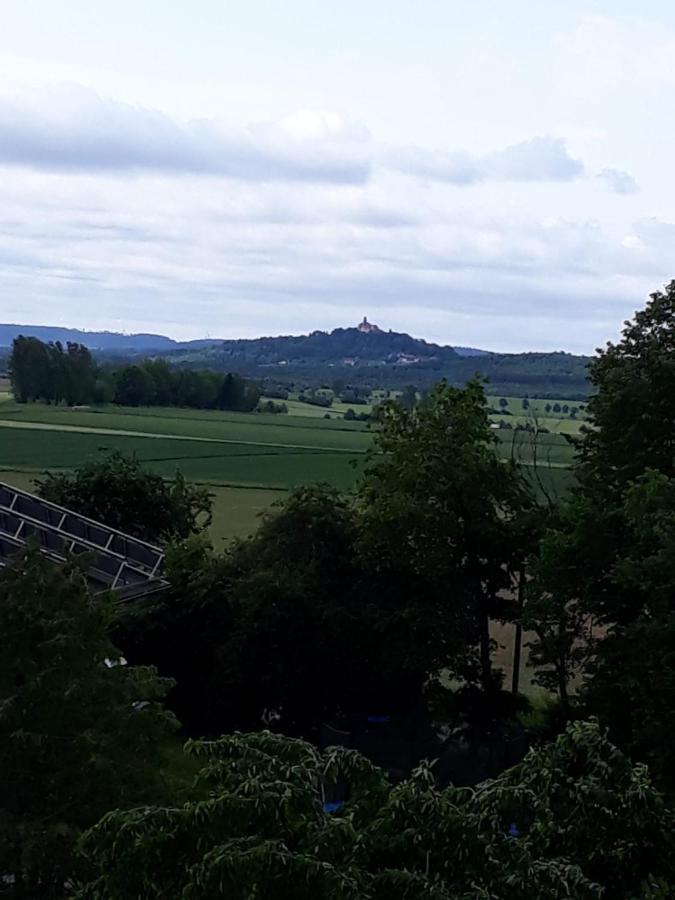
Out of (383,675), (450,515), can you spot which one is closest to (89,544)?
(383,675)

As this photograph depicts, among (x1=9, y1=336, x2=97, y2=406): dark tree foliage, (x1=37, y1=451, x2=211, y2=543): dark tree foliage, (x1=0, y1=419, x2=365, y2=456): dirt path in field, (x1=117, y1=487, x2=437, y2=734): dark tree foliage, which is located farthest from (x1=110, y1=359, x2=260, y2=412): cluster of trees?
(x1=117, y1=487, x2=437, y2=734): dark tree foliage

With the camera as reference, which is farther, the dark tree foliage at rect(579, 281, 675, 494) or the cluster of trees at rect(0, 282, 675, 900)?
the dark tree foliage at rect(579, 281, 675, 494)

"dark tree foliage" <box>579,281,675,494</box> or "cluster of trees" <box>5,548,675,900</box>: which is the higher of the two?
"dark tree foliage" <box>579,281,675,494</box>

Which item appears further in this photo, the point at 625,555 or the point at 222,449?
the point at 222,449

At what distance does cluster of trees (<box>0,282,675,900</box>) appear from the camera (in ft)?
21.6

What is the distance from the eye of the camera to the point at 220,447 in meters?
74.5

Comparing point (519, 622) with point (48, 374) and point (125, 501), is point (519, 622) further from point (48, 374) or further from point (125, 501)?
point (48, 374)

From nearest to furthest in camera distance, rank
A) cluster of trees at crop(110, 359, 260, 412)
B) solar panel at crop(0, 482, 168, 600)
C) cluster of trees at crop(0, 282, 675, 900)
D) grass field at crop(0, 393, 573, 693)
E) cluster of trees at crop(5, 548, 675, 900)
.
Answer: cluster of trees at crop(5, 548, 675, 900), cluster of trees at crop(0, 282, 675, 900), solar panel at crop(0, 482, 168, 600), grass field at crop(0, 393, 573, 693), cluster of trees at crop(110, 359, 260, 412)

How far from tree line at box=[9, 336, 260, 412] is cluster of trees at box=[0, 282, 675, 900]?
83.9 meters

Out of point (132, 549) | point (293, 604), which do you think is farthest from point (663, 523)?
point (132, 549)

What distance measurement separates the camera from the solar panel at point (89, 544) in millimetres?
22547

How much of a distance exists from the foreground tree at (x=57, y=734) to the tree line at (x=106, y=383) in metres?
103

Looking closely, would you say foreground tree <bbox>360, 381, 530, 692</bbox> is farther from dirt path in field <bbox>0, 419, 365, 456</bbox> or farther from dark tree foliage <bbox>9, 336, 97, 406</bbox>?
dark tree foliage <bbox>9, 336, 97, 406</bbox>

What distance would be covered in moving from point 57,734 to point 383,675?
11886 mm
